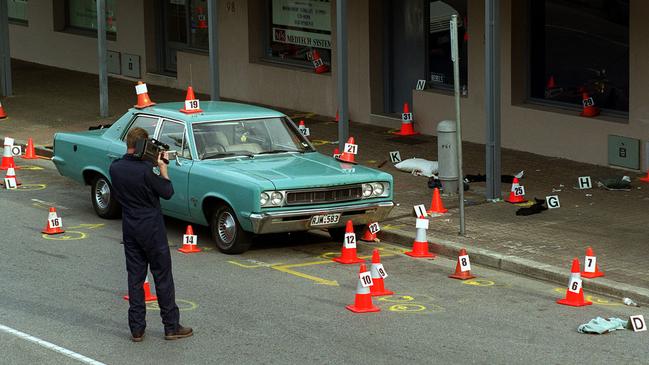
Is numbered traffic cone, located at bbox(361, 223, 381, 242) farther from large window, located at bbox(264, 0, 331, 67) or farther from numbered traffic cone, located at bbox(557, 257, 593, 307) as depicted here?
large window, located at bbox(264, 0, 331, 67)

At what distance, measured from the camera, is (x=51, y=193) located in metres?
17.6

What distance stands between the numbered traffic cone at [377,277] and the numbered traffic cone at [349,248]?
1251 millimetres

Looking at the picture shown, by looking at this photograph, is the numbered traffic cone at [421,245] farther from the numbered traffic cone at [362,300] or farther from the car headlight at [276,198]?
the numbered traffic cone at [362,300]

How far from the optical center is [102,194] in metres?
15.8

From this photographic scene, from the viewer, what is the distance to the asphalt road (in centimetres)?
1056

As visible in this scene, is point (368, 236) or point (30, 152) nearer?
point (368, 236)

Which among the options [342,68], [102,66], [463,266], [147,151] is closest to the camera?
[147,151]

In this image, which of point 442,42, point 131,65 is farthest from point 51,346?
point 131,65

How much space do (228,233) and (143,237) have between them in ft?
11.0

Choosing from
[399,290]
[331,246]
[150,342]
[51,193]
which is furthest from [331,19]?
[150,342]

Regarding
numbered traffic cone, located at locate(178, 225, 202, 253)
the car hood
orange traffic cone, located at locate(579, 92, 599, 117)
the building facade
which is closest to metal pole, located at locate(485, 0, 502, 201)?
the car hood

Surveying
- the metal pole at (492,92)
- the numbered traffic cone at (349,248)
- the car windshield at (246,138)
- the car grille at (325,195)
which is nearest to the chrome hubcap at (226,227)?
the car grille at (325,195)

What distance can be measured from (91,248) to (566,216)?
5.50m

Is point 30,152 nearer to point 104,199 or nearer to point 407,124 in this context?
point 104,199
